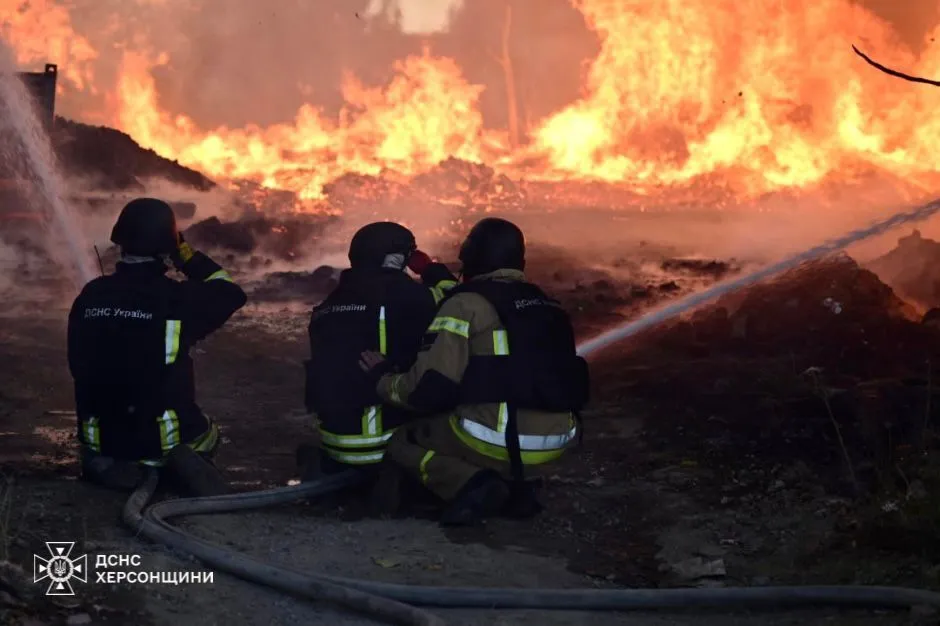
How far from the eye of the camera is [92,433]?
5996 mm

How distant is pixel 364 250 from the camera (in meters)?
6.18

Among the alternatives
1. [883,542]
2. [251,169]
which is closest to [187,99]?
[251,169]

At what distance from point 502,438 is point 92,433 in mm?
2285

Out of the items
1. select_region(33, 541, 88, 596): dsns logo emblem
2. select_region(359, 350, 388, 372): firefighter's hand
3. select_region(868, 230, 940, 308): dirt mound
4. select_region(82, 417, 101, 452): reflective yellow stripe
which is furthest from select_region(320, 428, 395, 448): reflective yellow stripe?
select_region(868, 230, 940, 308): dirt mound

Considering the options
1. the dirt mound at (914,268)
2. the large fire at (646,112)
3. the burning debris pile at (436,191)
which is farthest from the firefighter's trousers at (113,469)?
the dirt mound at (914,268)

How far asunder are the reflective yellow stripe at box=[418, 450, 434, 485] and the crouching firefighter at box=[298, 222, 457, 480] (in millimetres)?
439

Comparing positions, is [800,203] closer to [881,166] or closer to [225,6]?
[881,166]

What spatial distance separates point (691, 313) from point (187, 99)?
5.96 m

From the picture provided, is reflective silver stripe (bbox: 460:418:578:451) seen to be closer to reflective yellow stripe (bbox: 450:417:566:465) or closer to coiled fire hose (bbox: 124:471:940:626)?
reflective yellow stripe (bbox: 450:417:566:465)

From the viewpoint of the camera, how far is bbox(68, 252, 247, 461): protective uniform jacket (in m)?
5.83

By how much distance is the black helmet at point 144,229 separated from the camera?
5.93 meters

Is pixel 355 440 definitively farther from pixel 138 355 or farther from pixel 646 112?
pixel 646 112

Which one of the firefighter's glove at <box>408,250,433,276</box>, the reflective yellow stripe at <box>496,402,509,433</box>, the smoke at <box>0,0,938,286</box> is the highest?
the smoke at <box>0,0,938,286</box>

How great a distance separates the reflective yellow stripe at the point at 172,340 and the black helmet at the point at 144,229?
42cm
